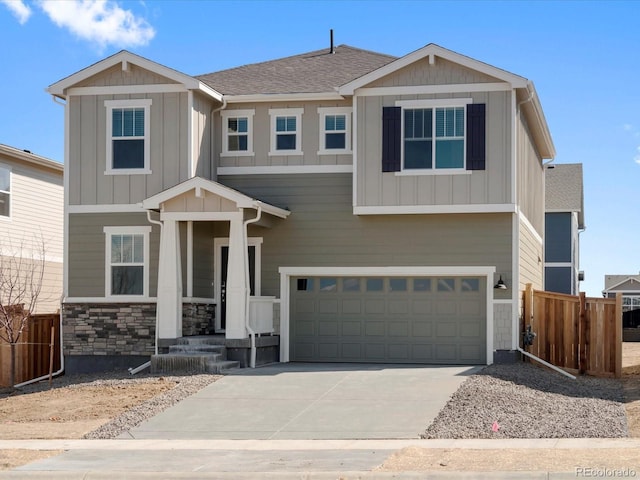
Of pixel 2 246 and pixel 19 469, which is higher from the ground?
pixel 2 246

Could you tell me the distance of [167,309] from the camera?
69.5 ft

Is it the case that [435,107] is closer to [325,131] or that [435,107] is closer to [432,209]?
[432,209]

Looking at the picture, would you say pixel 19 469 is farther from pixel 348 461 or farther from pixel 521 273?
pixel 521 273

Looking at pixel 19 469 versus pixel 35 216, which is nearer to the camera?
pixel 19 469

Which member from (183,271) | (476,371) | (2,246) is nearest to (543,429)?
(476,371)

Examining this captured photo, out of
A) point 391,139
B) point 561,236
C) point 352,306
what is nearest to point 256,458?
point 352,306

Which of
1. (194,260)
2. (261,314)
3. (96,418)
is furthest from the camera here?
(194,260)

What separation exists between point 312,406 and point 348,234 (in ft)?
22.4

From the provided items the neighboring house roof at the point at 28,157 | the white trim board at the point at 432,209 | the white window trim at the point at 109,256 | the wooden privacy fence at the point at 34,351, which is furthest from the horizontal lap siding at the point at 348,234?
the neighboring house roof at the point at 28,157

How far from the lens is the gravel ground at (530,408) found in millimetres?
13914

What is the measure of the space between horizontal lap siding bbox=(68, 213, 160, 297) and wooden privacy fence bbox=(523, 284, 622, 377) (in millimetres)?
9448

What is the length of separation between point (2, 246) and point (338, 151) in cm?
1025

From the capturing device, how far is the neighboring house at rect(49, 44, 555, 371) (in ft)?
70.1

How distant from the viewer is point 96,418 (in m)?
16.1
